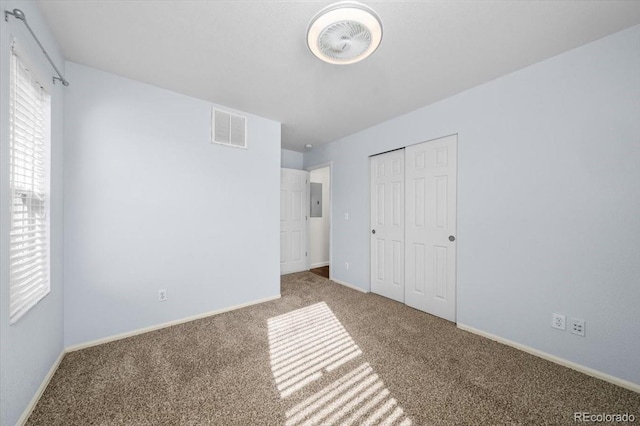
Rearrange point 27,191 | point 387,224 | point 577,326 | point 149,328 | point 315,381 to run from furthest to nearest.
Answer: point 387,224 < point 149,328 < point 577,326 < point 315,381 < point 27,191

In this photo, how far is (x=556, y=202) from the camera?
1.91m

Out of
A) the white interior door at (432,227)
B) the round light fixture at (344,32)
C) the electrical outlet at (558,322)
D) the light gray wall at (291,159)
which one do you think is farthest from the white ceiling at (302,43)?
the electrical outlet at (558,322)

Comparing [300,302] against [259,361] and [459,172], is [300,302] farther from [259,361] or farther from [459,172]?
[459,172]

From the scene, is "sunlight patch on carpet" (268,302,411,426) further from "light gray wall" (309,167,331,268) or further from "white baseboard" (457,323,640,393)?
"light gray wall" (309,167,331,268)

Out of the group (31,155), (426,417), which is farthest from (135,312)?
(426,417)

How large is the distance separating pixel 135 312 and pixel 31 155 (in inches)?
61.1

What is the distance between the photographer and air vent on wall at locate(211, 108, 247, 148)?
2766mm

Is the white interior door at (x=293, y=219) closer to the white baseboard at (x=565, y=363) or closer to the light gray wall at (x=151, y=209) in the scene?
the light gray wall at (x=151, y=209)

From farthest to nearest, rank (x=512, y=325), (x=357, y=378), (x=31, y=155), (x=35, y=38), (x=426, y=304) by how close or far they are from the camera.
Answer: (x=426, y=304) < (x=512, y=325) < (x=357, y=378) < (x=31, y=155) < (x=35, y=38)

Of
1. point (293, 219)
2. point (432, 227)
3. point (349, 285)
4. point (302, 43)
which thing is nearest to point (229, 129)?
point (302, 43)

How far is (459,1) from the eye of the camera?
1413 mm

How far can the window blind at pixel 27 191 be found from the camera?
4.21 ft

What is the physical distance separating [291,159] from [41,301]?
3.82m

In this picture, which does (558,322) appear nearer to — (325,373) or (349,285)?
(325,373)
